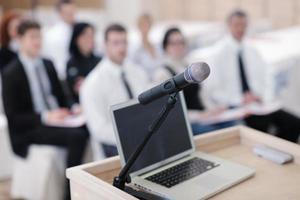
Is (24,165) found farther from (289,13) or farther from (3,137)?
(289,13)

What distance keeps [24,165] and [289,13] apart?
330 cm

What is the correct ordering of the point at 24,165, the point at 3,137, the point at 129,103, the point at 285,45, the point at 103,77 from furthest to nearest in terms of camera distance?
1. the point at 285,45
2. the point at 3,137
3. the point at 24,165
4. the point at 103,77
5. the point at 129,103

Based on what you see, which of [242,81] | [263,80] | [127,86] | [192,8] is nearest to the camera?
[127,86]

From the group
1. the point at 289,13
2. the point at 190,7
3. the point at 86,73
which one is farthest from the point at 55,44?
the point at 289,13

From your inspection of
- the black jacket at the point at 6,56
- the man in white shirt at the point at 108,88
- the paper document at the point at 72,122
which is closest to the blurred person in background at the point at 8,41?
the black jacket at the point at 6,56

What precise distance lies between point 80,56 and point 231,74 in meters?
1.13

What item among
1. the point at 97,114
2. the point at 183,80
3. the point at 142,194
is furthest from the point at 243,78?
the point at 183,80

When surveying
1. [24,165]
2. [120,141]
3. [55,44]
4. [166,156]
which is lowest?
[24,165]

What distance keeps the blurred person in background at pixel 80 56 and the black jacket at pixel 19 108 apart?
62 centimetres

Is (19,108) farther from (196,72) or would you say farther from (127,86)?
(196,72)

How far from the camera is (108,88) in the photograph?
8.95 ft

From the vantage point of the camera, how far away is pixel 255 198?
1.35 meters

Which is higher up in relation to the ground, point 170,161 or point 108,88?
point 108,88

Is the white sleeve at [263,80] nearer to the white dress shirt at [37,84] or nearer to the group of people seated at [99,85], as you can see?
the group of people seated at [99,85]
